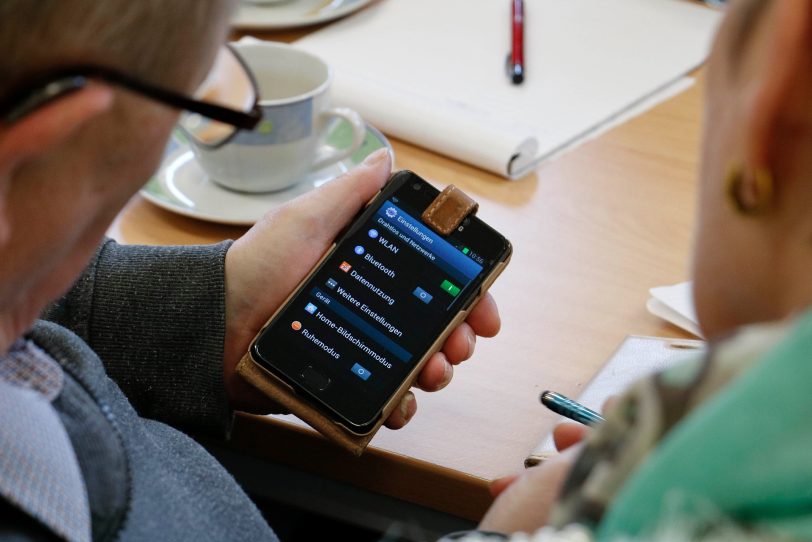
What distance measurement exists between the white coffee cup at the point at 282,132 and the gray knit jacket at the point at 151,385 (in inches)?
4.2

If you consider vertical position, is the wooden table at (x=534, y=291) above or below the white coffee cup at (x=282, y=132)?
below

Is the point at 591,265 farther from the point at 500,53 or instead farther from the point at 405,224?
the point at 500,53

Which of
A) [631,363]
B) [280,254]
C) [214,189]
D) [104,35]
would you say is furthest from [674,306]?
[104,35]

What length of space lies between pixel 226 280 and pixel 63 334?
0.60 ft

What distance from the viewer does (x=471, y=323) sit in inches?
28.9

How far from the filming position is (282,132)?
86 centimetres

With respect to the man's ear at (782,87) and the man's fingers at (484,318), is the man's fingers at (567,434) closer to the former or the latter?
the man's fingers at (484,318)

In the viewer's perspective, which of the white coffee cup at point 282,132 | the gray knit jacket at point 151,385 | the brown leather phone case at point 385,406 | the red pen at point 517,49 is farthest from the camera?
the red pen at point 517,49

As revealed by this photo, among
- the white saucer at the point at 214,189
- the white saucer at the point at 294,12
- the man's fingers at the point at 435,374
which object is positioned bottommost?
the man's fingers at the point at 435,374

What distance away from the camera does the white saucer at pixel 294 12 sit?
112cm

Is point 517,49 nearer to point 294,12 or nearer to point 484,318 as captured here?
point 294,12

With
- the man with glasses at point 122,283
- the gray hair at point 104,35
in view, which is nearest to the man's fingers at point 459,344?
the man with glasses at point 122,283

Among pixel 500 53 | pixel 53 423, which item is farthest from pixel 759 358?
pixel 500 53

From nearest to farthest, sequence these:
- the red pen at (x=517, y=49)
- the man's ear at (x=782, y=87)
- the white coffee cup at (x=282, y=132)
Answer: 1. the man's ear at (x=782, y=87)
2. the white coffee cup at (x=282, y=132)
3. the red pen at (x=517, y=49)
